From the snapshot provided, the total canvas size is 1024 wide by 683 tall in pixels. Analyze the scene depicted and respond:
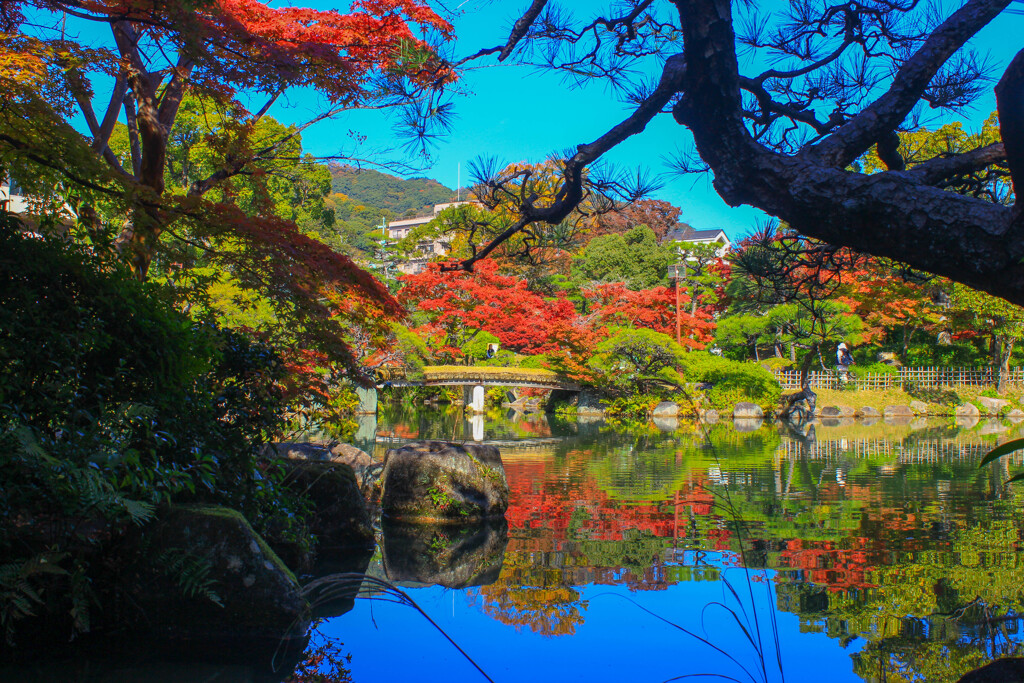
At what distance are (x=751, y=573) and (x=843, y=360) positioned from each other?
Result: 66.3ft

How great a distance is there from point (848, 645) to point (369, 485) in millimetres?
4401

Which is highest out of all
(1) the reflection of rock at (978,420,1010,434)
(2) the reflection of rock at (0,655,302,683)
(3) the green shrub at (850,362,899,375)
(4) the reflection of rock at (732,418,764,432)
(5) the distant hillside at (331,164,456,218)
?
(5) the distant hillside at (331,164,456,218)

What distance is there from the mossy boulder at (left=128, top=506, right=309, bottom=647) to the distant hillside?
230ft

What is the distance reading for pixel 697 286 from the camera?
2202 cm

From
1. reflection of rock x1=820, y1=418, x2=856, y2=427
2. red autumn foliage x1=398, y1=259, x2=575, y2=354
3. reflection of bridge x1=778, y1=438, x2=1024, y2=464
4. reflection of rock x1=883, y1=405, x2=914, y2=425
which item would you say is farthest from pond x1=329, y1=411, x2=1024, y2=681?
reflection of rock x1=883, y1=405, x2=914, y2=425

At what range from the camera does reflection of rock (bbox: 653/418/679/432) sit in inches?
607

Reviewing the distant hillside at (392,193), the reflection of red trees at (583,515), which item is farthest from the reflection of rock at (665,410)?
the distant hillside at (392,193)

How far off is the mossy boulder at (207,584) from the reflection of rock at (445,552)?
43.7 inches

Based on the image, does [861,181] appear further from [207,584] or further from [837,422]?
[837,422]

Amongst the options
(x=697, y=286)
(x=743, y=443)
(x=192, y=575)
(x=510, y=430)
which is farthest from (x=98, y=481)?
(x=697, y=286)

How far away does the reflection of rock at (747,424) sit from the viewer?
15438 mm

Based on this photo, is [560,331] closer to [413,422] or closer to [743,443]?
[413,422]

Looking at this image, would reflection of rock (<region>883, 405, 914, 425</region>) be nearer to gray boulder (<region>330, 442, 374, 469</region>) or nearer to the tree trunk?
gray boulder (<region>330, 442, 374, 469</region>)

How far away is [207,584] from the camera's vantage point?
3039 mm
